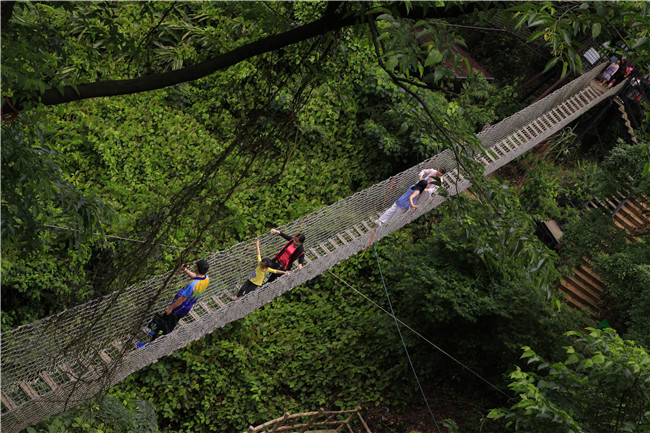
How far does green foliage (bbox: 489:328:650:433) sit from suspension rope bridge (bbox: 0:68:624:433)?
130 cm

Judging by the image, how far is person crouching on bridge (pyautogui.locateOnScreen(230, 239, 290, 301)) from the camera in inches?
245

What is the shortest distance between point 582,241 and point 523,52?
5.84 meters

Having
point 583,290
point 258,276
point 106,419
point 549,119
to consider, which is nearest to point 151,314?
point 106,419

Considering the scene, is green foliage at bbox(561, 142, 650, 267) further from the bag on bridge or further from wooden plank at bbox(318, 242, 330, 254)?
the bag on bridge

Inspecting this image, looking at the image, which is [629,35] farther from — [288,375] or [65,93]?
[288,375]

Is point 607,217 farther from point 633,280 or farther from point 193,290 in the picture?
point 193,290

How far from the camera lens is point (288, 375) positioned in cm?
781

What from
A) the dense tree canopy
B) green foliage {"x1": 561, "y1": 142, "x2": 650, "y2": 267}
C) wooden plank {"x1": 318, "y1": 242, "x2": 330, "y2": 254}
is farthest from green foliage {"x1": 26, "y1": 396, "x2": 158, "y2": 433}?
green foliage {"x1": 561, "y1": 142, "x2": 650, "y2": 267}

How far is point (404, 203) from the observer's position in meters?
7.31

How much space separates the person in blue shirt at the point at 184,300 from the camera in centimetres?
521

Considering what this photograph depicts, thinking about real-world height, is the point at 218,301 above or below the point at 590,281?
above

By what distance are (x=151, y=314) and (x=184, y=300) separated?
501 millimetres

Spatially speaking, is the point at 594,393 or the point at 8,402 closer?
the point at 594,393

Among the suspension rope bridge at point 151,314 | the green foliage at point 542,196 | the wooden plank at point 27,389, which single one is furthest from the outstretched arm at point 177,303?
the green foliage at point 542,196
